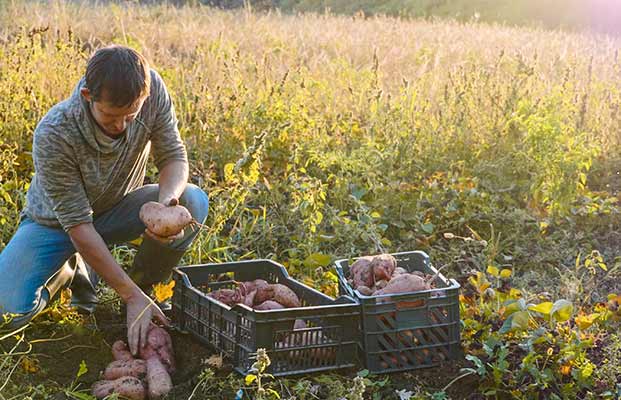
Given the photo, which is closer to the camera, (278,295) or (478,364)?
(478,364)

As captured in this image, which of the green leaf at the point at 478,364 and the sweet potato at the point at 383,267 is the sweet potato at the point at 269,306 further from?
the green leaf at the point at 478,364

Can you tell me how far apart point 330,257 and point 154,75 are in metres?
1.24

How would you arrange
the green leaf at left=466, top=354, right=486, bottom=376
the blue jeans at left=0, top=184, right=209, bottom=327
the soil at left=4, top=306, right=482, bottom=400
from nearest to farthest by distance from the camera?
the green leaf at left=466, top=354, right=486, bottom=376
the soil at left=4, top=306, right=482, bottom=400
the blue jeans at left=0, top=184, right=209, bottom=327

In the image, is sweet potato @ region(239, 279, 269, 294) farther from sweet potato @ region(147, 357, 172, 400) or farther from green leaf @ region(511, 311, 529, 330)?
green leaf @ region(511, 311, 529, 330)

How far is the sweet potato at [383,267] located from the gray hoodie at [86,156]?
950mm

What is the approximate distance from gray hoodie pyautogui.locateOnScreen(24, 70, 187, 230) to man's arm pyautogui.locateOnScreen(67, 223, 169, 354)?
58 mm

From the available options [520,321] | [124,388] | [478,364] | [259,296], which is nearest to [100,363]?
[124,388]

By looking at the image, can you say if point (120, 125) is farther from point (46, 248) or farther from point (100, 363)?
point (100, 363)

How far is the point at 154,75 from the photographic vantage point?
3436mm

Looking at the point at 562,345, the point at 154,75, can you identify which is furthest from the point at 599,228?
the point at 154,75

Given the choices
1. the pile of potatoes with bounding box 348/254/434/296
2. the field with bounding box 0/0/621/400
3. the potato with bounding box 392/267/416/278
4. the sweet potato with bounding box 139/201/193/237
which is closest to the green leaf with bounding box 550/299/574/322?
the field with bounding box 0/0/621/400

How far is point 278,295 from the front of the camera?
125 inches

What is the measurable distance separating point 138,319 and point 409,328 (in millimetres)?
982

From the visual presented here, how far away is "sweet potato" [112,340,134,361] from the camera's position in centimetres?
305
